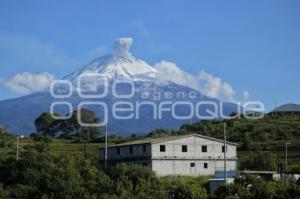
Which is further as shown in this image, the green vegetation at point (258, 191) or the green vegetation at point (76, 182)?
the green vegetation at point (76, 182)

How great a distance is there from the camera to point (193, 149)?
5434cm

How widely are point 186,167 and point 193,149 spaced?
1.76m

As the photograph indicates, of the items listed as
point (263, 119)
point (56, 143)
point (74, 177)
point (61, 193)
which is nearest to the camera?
point (61, 193)

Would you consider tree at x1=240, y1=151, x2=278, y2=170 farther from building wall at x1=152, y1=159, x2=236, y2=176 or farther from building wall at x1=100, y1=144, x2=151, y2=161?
building wall at x1=100, y1=144, x2=151, y2=161

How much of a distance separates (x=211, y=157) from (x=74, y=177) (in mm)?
18591

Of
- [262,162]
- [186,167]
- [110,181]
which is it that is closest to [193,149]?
[186,167]

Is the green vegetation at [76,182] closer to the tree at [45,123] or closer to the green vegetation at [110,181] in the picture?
the green vegetation at [110,181]

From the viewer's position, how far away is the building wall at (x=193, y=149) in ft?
173

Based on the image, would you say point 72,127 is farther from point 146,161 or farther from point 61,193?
point 61,193

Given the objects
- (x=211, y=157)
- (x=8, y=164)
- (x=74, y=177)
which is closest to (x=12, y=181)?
(x=8, y=164)

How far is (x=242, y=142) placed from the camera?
6894 cm

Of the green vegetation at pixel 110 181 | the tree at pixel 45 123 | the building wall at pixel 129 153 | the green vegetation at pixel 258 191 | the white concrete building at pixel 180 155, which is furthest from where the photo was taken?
the tree at pixel 45 123

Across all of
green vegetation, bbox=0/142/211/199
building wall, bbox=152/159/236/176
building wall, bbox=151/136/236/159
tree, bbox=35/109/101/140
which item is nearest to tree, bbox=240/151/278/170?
building wall, bbox=152/159/236/176

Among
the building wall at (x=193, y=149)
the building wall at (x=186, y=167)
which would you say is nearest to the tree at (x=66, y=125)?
the building wall at (x=193, y=149)
